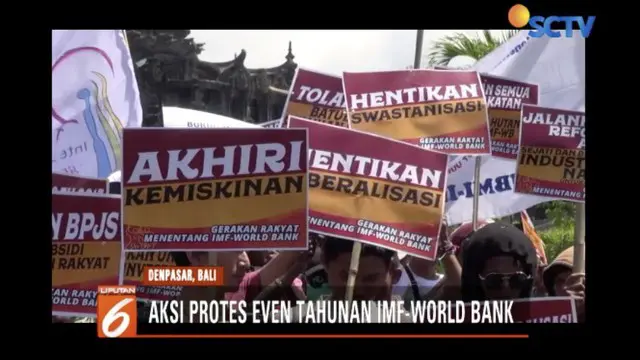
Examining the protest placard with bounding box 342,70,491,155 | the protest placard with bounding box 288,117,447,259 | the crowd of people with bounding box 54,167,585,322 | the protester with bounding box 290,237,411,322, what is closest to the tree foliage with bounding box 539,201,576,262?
the crowd of people with bounding box 54,167,585,322

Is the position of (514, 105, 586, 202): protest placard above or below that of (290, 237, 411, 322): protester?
above

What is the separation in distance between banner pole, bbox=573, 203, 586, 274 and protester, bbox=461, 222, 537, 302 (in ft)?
0.90

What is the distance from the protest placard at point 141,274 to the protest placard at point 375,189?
840 mm

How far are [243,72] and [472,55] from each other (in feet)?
4.41

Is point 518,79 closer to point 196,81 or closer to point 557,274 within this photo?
point 557,274

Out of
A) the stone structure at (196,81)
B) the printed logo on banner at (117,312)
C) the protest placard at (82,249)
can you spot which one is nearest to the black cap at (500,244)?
the stone structure at (196,81)

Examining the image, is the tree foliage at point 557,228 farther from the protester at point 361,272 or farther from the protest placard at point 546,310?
the protester at point 361,272

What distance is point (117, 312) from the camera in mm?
6012

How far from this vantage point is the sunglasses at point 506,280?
19.3ft

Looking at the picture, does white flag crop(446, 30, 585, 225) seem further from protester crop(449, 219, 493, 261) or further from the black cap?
the black cap

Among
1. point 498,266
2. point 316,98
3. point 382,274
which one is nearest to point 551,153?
point 498,266

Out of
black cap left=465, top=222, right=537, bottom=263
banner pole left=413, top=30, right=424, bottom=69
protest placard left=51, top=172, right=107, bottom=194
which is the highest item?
banner pole left=413, top=30, right=424, bottom=69

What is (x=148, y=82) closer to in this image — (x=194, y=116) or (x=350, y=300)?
(x=194, y=116)

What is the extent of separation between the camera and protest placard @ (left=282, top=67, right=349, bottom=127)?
633cm
